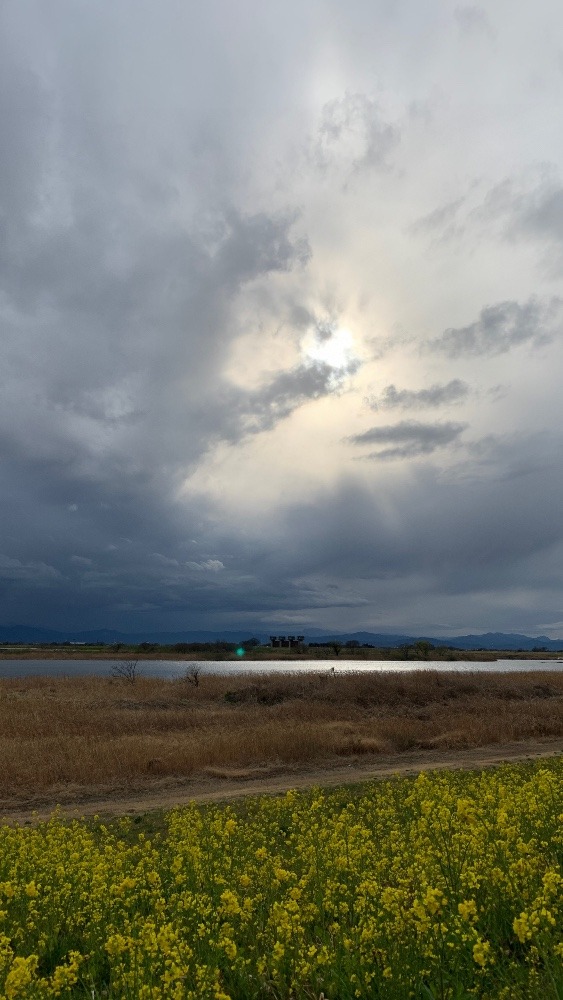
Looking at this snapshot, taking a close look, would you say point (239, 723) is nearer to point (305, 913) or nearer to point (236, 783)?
point (236, 783)

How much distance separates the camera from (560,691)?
54.3 m

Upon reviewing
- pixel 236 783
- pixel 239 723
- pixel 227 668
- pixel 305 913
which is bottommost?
pixel 236 783

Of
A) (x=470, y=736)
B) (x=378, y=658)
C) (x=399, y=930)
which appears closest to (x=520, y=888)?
(x=399, y=930)

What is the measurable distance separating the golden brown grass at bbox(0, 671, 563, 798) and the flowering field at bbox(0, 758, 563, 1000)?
1167 cm

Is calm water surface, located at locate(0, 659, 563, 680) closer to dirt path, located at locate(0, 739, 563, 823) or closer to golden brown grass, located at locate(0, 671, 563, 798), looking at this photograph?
golden brown grass, located at locate(0, 671, 563, 798)

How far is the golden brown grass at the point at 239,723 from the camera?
21797 mm

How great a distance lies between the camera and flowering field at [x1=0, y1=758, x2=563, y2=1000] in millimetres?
4652

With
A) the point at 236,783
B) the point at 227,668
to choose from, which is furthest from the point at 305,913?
the point at 227,668

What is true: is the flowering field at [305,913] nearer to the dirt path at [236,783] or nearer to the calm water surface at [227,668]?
the dirt path at [236,783]

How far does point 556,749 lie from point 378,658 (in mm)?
155455

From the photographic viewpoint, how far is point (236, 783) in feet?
65.7

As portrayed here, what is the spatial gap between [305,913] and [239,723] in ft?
93.3

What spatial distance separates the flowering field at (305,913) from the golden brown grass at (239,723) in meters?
11.7

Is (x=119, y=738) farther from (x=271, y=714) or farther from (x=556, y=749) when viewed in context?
(x=556, y=749)
